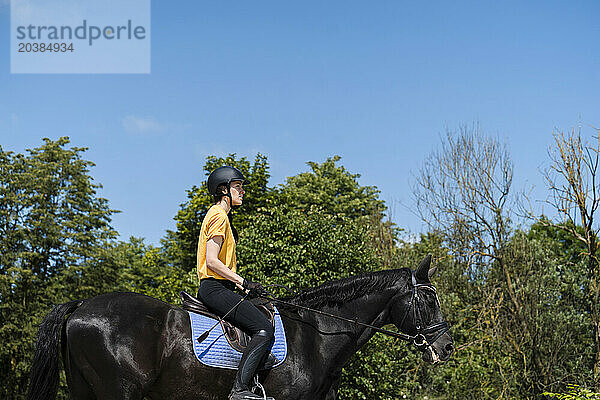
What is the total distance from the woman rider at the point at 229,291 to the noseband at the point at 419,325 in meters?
1.38

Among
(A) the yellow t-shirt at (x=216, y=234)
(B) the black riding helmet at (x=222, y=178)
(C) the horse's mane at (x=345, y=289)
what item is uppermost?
(B) the black riding helmet at (x=222, y=178)

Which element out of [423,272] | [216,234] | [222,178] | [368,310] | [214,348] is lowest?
[214,348]

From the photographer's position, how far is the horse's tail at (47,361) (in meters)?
4.99

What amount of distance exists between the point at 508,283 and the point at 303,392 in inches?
524

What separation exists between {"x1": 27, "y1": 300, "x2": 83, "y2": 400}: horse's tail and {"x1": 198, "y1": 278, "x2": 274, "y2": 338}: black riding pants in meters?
1.23

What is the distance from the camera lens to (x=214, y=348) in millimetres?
5184

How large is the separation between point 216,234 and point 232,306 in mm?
639

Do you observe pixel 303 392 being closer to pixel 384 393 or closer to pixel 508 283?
pixel 384 393

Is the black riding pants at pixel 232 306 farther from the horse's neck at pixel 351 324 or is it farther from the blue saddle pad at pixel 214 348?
the horse's neck at pixel 351 324

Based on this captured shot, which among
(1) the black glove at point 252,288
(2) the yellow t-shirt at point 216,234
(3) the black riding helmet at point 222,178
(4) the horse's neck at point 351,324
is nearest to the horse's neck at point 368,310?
(4) the horse's neck at point 351,324

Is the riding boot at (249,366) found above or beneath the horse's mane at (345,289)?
beneath

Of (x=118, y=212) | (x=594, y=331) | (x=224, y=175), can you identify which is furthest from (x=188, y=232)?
(x=224, y=175)

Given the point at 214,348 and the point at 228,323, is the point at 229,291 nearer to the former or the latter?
the point at 228,323

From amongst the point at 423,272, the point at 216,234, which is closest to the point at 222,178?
the point at 216,234
